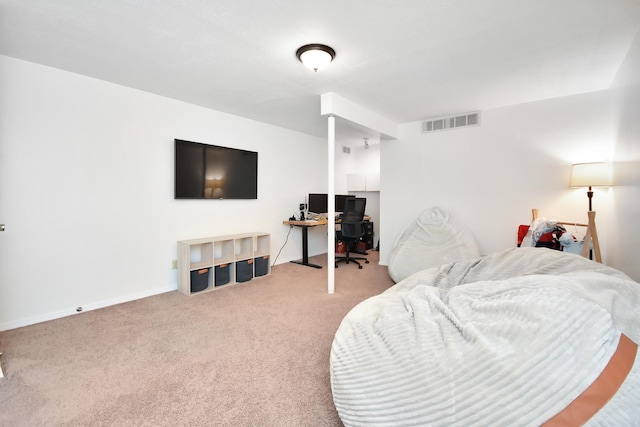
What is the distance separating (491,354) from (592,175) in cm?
310

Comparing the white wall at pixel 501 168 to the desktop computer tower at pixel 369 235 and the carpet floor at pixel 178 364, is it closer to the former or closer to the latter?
the desktop computer tower at pixel 369 235

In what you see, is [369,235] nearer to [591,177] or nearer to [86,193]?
[591,177]

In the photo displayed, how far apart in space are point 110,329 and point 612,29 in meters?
4.59

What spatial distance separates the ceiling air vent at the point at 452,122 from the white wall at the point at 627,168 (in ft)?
4.59

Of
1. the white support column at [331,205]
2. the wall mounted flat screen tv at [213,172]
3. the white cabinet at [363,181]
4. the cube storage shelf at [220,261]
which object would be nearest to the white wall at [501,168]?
the white cabinet at [363,181]

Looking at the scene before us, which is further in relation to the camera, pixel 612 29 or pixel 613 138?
pixel 613 138

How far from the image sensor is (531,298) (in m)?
1.28

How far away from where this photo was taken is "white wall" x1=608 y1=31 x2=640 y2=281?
2.26 meters

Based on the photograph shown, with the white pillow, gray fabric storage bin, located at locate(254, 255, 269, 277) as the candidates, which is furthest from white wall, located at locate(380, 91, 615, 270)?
gray fabric storage bin, located at locate(254, 255, 269, 277)

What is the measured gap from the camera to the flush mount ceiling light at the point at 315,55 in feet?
7.69

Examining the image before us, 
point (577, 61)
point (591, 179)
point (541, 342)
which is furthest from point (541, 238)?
point (541, 342)

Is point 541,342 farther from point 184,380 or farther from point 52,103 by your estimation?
point 52,103

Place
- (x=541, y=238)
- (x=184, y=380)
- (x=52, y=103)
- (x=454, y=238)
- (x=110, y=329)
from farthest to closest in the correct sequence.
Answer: (x=454, y=238)
(x=541, y=238)
(x=52, y=103)
(x=110, y=329)
(x=184, y=380)

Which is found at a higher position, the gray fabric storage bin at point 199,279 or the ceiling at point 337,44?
the ceiling at point 337,44
